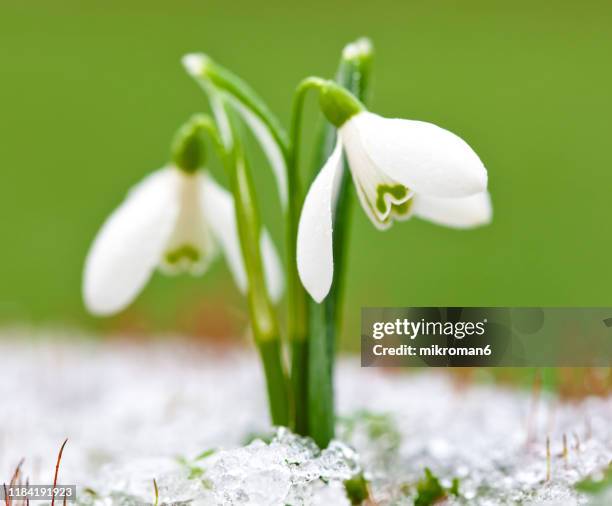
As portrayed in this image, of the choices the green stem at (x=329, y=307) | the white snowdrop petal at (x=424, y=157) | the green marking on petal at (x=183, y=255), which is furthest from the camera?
the green marking on petal at (x=183, y=255)

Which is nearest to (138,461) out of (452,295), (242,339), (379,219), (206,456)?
(206,456)

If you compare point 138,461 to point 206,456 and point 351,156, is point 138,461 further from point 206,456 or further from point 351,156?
point 351,156

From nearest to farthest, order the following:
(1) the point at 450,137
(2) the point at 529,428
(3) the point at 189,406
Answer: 1. (1) the point at 450,137
2. (2) the point at 529,428
3. (3) the point at 189,406

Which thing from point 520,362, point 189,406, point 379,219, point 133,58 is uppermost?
point 133,58

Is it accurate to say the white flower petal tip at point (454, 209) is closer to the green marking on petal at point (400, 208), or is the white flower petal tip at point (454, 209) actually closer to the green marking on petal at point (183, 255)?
the green marking on petal at point (400, 208)

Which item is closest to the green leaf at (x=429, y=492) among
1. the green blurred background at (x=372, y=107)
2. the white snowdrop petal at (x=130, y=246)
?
the white snowdrop petal at (x=130, y=246)

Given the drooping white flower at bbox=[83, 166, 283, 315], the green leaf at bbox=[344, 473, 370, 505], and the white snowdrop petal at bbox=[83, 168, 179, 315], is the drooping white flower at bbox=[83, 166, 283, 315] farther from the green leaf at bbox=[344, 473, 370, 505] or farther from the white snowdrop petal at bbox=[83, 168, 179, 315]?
the green leaf at bbox=[344, 473, 370, 505]
